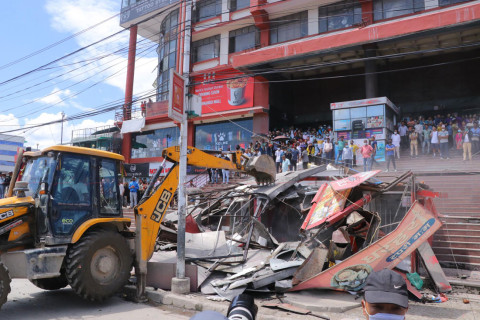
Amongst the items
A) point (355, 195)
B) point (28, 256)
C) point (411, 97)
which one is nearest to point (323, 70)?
point (411, 97)

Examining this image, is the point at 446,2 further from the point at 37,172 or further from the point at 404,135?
the point at 37,172

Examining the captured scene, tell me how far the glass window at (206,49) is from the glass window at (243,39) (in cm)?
140

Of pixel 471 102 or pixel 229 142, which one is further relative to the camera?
pixel 229 142

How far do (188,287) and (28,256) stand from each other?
320 centimetres

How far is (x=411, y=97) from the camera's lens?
2756 cm

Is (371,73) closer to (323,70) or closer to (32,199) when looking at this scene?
(323,70)

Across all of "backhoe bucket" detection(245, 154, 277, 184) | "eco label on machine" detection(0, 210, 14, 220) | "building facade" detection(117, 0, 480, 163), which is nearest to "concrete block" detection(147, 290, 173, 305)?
"eco label on machine" detection(0, 210, 14, 220)

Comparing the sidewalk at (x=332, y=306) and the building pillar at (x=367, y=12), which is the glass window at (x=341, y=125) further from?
the sidewalk at (x=332, y=306)

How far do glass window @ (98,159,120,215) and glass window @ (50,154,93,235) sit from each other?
30 cm

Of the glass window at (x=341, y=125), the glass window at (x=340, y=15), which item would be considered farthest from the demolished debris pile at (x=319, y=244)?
the glass window at (x=340, y=15)

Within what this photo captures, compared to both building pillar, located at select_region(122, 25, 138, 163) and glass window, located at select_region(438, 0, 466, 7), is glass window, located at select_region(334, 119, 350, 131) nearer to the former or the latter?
glass window, located at select_region(438, 0, 466, 7)

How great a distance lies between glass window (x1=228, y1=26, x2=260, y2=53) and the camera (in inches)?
1116

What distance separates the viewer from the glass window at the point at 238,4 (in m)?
28.8

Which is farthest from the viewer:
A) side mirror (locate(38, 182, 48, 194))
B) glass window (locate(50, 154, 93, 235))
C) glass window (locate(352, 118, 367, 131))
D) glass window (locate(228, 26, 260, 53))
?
glass window (locate(228, 26, 260, 53))
